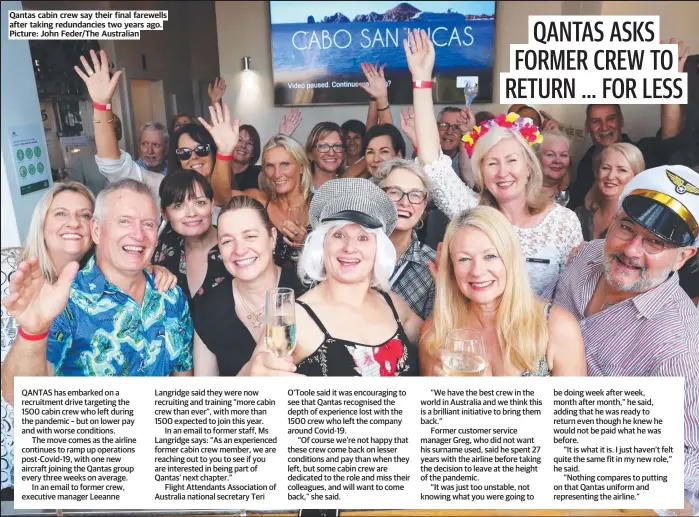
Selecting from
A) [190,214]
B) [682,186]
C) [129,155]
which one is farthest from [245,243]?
[682,186]

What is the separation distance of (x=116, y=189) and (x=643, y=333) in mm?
Answer: 1970

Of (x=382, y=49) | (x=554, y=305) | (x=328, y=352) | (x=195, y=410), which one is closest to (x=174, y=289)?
(x=195, y=410)

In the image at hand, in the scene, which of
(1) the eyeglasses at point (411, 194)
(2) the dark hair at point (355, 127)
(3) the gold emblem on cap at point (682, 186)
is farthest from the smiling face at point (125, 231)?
(3) the gold emblem on cap at point (682, 186)

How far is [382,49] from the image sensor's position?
1.95 m

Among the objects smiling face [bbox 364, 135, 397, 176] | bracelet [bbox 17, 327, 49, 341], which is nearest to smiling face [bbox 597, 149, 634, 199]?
smiling face [bbox 364, 135, 397, 176]

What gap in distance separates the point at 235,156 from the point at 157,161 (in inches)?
11.6

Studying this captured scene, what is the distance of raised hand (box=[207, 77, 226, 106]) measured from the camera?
196cm

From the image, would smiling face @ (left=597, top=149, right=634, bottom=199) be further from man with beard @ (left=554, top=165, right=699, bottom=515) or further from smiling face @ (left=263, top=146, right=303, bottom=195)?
smiling face @ (left=263, top=146, right=303, bottom=195)

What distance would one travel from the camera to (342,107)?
6.51ft

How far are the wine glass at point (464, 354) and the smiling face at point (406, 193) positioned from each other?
457mm

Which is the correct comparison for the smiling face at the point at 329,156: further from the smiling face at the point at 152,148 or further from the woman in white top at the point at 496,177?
the smiling face at the point at 152,148

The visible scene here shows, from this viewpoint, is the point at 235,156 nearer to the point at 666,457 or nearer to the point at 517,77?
the point at 517,77

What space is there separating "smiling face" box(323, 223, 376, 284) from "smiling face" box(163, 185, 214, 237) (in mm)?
473

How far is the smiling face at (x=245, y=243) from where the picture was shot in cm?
193
